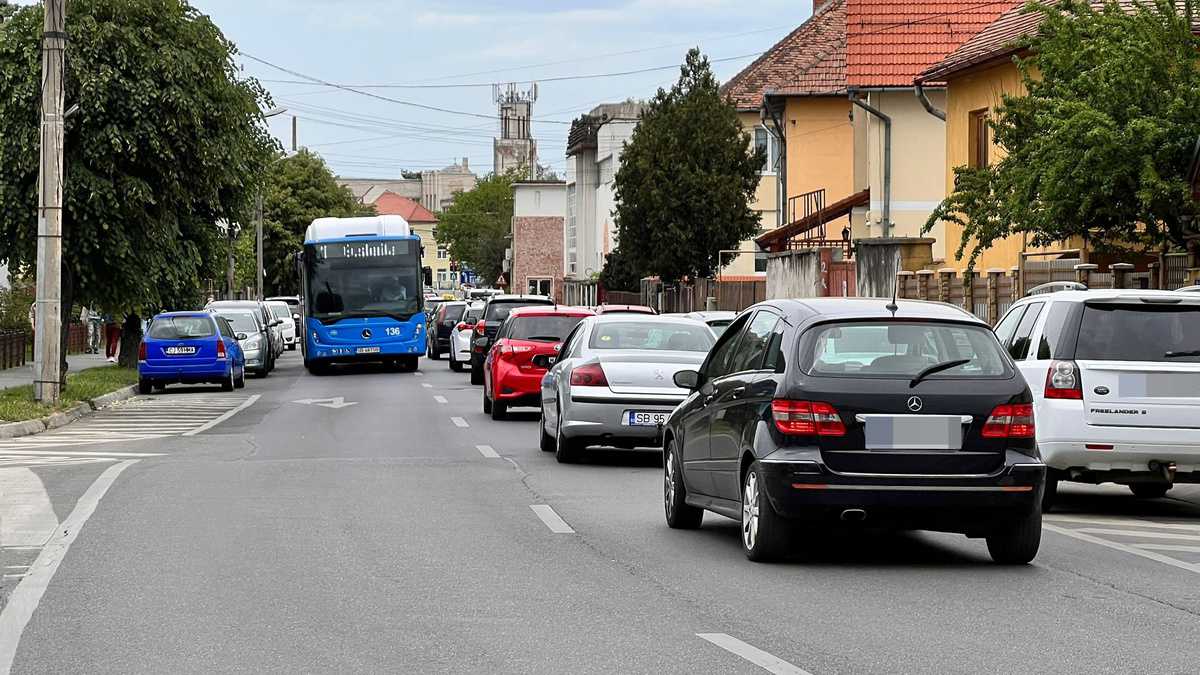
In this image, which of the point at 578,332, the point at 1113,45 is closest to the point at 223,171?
the point at 578,332

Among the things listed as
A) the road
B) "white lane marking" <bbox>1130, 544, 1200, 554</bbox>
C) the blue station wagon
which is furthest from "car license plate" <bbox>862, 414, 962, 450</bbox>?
the blue station wagon

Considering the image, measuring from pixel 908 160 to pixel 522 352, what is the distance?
20.8m

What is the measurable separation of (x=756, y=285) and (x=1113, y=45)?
2901 cm

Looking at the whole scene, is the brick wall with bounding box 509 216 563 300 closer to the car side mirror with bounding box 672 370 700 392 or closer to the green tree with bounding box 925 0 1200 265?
the green tree with bounding box 925 0 1200 265

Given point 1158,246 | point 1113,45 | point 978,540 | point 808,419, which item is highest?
point 1113,45

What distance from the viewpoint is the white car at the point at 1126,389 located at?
12.7 m

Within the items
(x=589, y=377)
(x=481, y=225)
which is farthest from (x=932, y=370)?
(x=481, y=225)

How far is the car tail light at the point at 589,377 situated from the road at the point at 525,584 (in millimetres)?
868

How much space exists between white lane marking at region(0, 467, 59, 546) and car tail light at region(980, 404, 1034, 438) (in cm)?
601

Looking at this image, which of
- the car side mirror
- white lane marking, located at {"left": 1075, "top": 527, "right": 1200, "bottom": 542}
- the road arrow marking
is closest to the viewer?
white lane marking, located at {"left": 1075, "top": 527, "right": 1200, "bottom": 542}

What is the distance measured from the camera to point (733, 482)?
10.8 m

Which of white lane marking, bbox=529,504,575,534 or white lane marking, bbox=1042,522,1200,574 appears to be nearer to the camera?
white lane marking, bbox=1042,522,1200,574

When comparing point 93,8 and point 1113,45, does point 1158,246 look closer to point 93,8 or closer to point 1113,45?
point 1113,45

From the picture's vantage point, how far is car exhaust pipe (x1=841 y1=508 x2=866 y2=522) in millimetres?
9922
